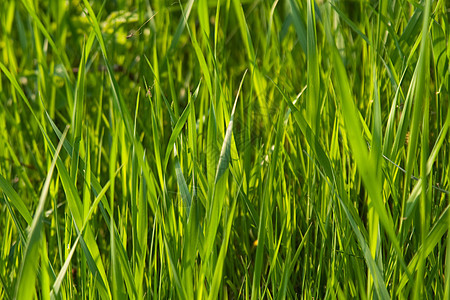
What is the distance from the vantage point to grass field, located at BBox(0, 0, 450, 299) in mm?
700

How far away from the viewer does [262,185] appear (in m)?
1.02

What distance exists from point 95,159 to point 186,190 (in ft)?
1.41

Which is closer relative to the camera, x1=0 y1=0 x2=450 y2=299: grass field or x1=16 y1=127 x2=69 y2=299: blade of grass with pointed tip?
x1=16 y1=127 x2=69 y2=299: blade of grass with pointed tip

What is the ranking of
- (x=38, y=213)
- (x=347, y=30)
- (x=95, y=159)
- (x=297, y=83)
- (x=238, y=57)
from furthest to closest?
(x=238, y=57), (x=347, y=30), (x=297, y=83), (x=95, y=159), (x=38, y=213)

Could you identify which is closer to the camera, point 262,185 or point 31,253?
point 31,253

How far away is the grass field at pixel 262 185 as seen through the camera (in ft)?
2.30

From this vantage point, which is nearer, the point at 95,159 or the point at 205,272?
the point at 205,272

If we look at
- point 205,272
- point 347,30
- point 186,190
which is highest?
point 347,30

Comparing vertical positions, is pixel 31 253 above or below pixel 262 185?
above

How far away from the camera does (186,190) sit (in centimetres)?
81

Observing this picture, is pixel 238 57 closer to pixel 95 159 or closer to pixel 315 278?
pixel 95 159

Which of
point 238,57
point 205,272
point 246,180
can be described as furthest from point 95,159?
point 238,57

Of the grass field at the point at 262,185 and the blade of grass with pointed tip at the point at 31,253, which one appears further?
the grass field at the point at 262,185

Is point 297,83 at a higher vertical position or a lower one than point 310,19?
lower
